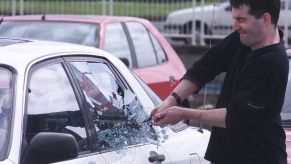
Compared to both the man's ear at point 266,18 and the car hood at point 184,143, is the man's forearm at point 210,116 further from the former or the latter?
the car hood at point 184,143

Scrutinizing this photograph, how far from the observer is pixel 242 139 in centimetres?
494

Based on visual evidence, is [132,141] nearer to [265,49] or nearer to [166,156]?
[166,156]

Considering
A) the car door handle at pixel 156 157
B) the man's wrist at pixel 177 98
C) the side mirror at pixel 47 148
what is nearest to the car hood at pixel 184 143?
the car door handle at pixel 156 157

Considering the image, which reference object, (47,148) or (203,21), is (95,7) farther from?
(47,148)

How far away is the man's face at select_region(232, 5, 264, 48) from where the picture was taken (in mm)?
4863

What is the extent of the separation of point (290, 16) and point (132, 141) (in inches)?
446

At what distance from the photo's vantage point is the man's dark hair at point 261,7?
4859 mm

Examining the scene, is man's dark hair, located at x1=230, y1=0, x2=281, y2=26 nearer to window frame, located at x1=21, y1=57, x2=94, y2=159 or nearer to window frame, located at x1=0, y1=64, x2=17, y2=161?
window frame, located at x1=21, y1=57, x2=94, y2=159

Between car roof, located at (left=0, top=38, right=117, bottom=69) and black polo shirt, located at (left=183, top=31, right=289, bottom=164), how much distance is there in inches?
27.7

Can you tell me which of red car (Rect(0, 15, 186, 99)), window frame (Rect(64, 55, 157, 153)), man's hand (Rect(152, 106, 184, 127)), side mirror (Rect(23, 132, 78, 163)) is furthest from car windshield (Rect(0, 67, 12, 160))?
red car (Rect(0, 15, 186, 99))

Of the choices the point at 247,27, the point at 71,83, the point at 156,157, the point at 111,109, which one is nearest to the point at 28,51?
the point at 71,83

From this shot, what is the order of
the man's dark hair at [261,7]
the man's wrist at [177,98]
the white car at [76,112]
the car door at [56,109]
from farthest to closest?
the man's wrist at [177,98], the man's dark hair at [261,7], the car door at [56,109], the white car at [76,112]

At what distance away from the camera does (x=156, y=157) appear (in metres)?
5.40

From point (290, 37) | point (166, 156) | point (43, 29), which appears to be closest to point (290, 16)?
point (290, 37)
